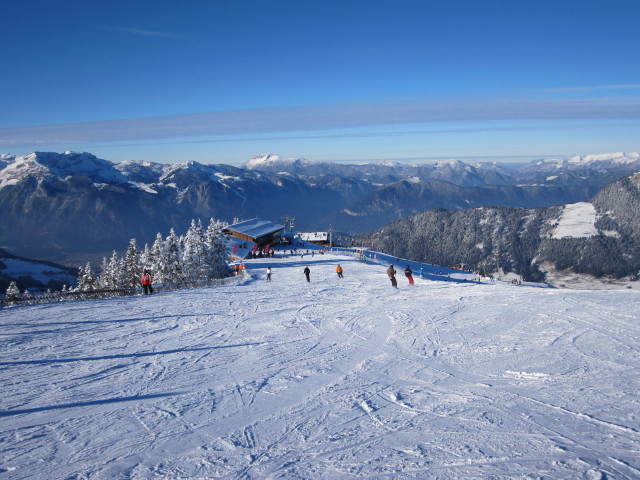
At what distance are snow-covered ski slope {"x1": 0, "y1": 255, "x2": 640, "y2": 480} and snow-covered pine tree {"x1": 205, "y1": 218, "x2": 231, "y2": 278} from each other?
2933 cm

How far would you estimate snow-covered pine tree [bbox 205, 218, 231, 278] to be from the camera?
4516 centimetres

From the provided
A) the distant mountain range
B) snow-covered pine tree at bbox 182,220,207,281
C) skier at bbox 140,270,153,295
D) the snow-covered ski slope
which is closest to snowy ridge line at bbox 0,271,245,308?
skier at bbox 140,270,153,295

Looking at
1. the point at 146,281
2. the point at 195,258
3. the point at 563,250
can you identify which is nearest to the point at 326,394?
the point at 146,281

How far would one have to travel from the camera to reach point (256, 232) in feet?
237

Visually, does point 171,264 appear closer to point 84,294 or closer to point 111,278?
point 111,278

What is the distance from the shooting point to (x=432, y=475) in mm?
5340

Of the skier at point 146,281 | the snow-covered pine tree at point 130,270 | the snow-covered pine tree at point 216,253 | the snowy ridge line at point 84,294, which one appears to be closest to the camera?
the snowy ridge line at point 84,294

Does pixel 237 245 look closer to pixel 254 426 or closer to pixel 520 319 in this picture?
pixel 520 319

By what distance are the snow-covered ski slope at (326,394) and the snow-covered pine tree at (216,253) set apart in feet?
96.2

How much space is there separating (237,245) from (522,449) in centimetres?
6248

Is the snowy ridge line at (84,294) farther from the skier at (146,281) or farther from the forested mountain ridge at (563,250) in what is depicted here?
the forested mountain ridge at (563,250)

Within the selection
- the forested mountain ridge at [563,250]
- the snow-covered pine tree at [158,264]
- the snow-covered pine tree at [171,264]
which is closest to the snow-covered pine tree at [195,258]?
the snow-covered pine tree at [171,264]

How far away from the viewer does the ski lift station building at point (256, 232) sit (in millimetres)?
69625

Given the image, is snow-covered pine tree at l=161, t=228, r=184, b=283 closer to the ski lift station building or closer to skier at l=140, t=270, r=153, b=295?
skier at l=140, t=270, r=153, b=295
